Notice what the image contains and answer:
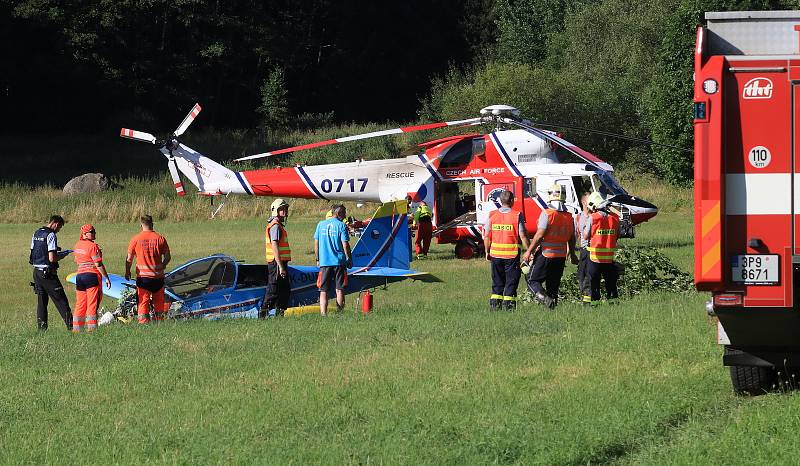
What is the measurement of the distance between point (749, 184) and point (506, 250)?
660 cm

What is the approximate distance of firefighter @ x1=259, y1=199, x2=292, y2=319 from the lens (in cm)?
1586

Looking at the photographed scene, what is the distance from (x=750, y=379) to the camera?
9.06 m

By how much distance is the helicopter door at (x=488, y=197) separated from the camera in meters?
25.8

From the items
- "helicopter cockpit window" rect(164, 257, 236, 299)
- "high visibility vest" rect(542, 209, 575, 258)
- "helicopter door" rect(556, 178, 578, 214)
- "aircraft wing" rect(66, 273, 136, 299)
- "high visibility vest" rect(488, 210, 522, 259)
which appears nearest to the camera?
"high visibility vest" rect(488, 210, 522, 259)

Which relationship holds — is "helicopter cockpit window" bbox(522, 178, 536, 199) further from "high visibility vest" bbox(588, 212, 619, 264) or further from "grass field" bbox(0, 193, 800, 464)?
"grass field" bbox(0, 193, 800, 464)

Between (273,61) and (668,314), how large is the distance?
67872mm

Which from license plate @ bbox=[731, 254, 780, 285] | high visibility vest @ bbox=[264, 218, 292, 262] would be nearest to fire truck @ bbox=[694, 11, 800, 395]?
license plate @ bbox=[731, 254, 780, 285]

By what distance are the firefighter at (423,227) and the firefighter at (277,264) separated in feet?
32.9

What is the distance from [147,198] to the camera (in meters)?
46.8

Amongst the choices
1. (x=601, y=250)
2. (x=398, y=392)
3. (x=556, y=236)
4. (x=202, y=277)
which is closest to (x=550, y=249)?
(x=556, y=236)

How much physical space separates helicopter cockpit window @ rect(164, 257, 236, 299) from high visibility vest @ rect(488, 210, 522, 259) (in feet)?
13.6

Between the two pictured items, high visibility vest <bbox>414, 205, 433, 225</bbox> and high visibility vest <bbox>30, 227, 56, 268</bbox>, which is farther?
high visibility vest <bbox>414, 205, 433, 225</bbox>

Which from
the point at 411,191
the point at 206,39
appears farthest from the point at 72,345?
the point at 206,39

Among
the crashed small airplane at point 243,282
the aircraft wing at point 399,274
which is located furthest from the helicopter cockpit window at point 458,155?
the aircraft wing at point 399,274
